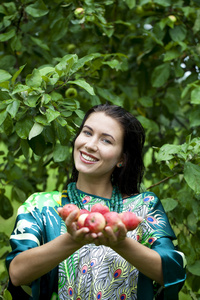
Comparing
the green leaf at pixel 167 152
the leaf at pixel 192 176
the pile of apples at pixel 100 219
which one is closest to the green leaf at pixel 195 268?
the leaf at pixel 192 176

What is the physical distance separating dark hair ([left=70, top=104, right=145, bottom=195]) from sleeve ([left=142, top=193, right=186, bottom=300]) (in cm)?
15

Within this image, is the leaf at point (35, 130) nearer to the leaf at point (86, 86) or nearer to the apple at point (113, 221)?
the leaf at point (86, 86)

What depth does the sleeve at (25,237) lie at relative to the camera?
5.21 ft

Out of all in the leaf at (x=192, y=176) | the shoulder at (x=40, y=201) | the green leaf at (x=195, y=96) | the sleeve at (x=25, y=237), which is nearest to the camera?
the sleeve at (x=25, y=237)

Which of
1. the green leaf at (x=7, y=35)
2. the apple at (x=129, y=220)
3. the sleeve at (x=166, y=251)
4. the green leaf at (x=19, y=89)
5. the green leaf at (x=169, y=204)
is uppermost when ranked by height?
the green leaf at (x=19, y=89)

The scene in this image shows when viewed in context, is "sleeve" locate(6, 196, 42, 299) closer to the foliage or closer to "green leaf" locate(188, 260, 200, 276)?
the foliage

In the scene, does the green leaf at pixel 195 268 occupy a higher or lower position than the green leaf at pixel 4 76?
lower

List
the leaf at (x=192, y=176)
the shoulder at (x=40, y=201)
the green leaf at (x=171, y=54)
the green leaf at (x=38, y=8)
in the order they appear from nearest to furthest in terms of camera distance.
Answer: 1. the shoulder at (x=40, y=201)
2. the leaf at (x=192, y=176)
3. the green leaf at (x=38, y=8)
4. the green leaf at (x=171, y=54)

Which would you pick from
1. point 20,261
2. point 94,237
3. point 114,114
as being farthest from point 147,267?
point 114,114

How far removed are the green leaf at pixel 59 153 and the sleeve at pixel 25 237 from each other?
0.69 m

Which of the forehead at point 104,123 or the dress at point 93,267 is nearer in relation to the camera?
the dress at point 93,267

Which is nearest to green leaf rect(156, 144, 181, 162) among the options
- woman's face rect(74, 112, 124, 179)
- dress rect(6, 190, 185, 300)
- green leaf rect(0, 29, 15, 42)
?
woman's face rect(74, 112, 124, 179)

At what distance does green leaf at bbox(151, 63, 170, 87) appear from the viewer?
2906 mm

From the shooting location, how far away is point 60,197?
1.78m
